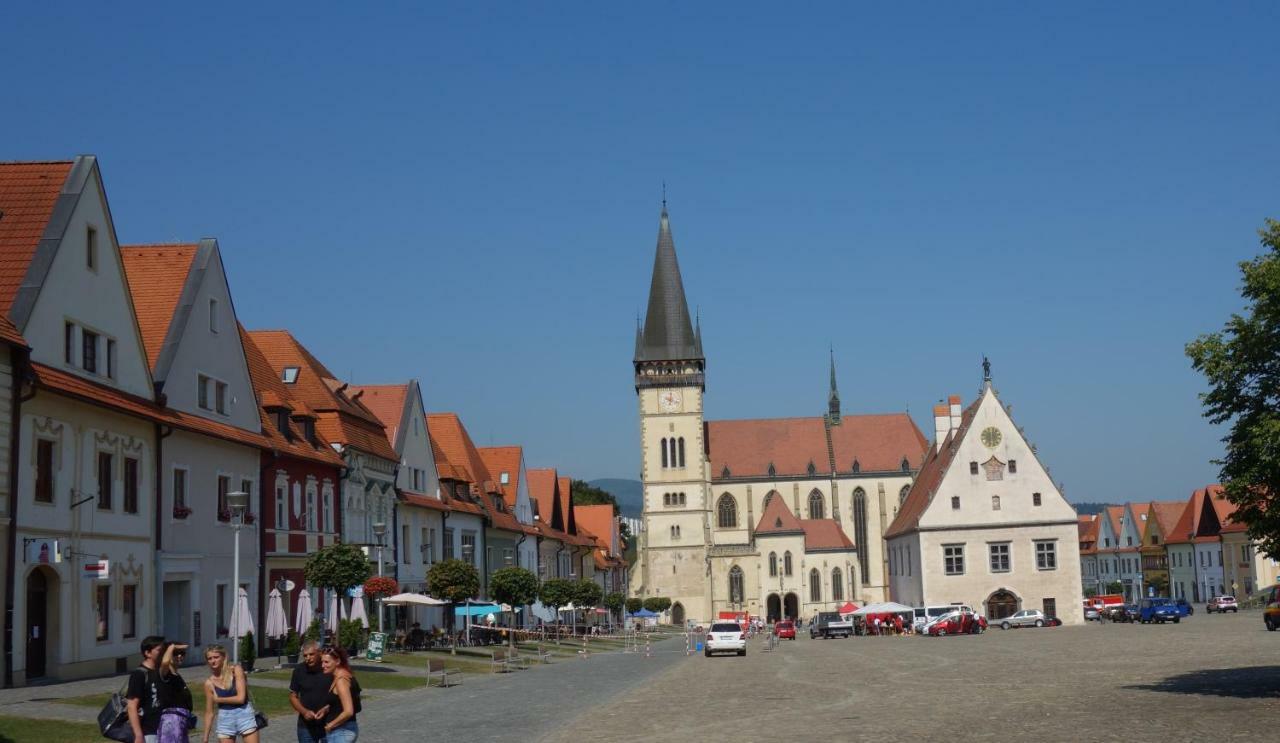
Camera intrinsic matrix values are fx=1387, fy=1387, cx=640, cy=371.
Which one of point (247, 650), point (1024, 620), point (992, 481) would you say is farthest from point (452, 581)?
point (992, 481)

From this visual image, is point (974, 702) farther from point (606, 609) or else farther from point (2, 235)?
point (606, 609)

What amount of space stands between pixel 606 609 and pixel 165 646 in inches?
3535

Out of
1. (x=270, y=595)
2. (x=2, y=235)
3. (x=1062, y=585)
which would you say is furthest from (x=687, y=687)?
(x=1062, y=585)

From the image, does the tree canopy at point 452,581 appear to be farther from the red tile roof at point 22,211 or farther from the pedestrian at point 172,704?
the pedestrian at point 172,704

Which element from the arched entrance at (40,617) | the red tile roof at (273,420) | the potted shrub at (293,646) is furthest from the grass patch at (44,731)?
the red tile roof at (273,420)

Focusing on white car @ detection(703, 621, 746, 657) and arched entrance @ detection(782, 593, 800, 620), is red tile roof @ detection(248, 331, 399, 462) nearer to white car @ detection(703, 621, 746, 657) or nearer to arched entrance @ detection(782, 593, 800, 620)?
white car @ detection(703, 621, 746, 657)

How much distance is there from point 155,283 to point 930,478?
68.5 meters

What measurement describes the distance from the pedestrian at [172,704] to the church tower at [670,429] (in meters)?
116

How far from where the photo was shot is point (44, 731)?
69.4 ft

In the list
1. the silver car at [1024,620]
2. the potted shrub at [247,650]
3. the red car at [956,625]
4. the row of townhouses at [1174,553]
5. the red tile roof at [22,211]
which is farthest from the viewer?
the row of townhouses at [1174,553]

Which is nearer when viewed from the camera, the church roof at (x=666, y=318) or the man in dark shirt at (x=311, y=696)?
the man in dark shirt at (x=311, y=696)

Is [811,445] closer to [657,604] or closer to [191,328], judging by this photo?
[657,604]

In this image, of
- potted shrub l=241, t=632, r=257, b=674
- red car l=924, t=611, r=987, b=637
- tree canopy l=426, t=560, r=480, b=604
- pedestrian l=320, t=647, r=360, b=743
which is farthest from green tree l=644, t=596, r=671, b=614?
pedestrian l=320, t=647, r=360, b=743

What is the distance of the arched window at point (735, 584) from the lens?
128625 millimetres
